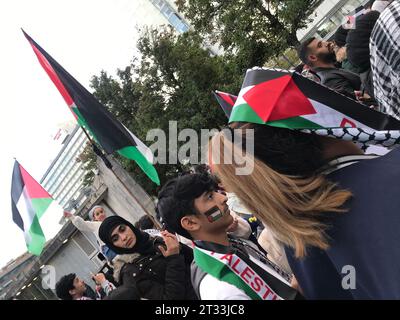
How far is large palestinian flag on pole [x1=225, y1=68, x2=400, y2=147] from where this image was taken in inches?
67.9

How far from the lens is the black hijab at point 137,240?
4570mm

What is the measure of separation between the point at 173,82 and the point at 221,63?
148 inches

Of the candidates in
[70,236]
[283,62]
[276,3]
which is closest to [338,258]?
[70,236]

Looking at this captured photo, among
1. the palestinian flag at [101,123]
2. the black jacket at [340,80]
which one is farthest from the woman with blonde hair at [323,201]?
the palestinian flag at [101,123]

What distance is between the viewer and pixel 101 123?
802 cm

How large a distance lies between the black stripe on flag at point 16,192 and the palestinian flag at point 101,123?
8.11 ft

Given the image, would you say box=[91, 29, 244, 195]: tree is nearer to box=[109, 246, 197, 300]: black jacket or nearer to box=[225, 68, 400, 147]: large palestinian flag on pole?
box=[109, 246, 197, 300]: black jacket

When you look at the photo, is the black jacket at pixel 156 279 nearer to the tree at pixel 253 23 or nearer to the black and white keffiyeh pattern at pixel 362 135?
the black and white keffiyeh pattern at pixel 362 135

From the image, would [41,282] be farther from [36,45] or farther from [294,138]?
[294,138]

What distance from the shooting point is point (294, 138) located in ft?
5.73

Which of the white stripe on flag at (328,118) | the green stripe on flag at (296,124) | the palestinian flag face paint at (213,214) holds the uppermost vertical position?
the green stripe on flag at (296,124)

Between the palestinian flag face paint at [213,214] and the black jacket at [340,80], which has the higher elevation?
the palestinian flag face paint at [213,214]

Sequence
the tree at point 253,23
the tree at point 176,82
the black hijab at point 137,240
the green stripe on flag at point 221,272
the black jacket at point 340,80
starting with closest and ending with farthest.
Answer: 1. the green stripe on flag at point 221,272
2. the black hijab at point 137,240
3. the black jacket at point 340,80
4. the tree at point 253,23
5. the tree at point 176,82

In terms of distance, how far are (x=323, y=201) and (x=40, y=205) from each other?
8.68 m
